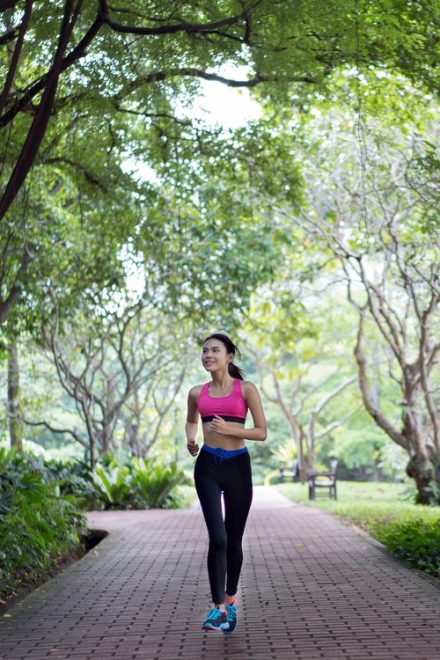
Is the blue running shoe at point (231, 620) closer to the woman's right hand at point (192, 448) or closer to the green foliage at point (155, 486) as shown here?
the woman's right hand at point (192, 448)

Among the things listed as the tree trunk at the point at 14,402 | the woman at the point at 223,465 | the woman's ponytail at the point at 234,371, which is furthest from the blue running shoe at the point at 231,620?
the tree trunk at the point at 14,402

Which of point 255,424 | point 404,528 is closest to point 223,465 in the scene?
point 255,424

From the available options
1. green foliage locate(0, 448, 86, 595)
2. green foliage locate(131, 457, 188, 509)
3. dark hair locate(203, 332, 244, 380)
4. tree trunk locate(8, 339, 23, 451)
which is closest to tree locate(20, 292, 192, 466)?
tree trunk locate(8, 339, 23, 451)

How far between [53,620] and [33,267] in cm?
1050

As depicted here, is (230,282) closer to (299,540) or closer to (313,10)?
(299,540)

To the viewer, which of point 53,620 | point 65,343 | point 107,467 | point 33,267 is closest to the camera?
point 53,620

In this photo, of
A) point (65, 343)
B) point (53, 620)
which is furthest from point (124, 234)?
point (53, 620)

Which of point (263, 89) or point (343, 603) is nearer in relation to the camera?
point (343, 603)

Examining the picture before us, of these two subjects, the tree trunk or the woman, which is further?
the tree trunk

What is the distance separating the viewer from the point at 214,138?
1361 centimetres

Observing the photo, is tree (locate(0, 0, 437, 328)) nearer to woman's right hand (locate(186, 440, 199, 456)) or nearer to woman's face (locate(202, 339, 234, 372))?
woman's face (locate(202, 339, 234, 372))

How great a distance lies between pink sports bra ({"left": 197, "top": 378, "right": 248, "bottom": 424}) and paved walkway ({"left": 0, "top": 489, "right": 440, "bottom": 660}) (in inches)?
58.5

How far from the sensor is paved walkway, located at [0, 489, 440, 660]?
18.9 ft

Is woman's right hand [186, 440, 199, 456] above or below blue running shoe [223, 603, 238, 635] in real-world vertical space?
above
